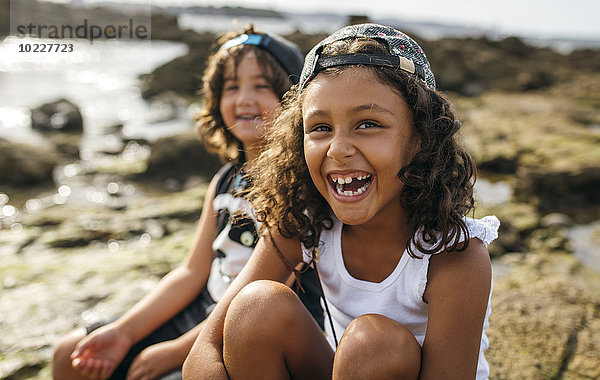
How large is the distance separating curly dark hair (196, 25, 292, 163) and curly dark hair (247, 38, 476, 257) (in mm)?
475

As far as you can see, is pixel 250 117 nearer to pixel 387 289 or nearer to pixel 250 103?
pixel 250 103

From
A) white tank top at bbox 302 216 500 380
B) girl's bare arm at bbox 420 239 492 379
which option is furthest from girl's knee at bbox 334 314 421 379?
white tank top at bbox 302 216 500 380

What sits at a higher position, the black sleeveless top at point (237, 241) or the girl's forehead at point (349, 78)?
the girl's forehead at point (349, 78)

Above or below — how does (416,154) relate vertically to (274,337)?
above

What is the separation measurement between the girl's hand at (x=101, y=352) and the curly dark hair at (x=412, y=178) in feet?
2.67

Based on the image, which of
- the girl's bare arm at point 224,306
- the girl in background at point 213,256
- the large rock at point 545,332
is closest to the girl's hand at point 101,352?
the girl in background at point 213,256

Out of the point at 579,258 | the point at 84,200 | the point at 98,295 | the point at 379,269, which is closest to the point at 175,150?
the point at 84,200

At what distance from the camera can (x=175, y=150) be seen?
6082 millimetres

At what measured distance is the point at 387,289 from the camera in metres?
1.54

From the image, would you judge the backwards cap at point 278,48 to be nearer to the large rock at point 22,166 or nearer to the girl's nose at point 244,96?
the girl's nose at point 244,96

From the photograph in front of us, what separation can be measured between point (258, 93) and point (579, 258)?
2907mm

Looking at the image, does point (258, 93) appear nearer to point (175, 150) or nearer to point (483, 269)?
point (483, 269)

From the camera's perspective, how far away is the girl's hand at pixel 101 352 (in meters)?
1.93

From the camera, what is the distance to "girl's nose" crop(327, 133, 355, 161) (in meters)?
1.42
